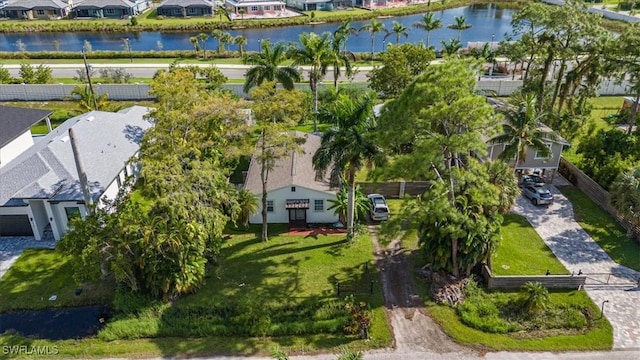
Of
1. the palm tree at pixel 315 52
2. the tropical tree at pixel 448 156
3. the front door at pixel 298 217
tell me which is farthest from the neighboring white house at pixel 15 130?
the tropical tree at pixel 448 156

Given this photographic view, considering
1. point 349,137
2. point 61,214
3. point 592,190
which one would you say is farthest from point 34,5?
point 592,190

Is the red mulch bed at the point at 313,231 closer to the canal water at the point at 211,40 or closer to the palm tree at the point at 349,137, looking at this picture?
the palm tree at the point at 349,137

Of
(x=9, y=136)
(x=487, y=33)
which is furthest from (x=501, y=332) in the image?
(x=487, y=33)

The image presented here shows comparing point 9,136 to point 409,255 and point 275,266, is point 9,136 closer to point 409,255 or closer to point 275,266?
point 275,266

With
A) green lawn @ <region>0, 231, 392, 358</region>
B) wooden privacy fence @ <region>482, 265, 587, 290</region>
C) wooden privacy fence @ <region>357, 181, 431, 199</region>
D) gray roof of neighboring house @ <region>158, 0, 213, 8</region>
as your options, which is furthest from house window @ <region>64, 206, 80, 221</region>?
gray roof of neighboring house @ <region>158, 0, 213, 8</region>

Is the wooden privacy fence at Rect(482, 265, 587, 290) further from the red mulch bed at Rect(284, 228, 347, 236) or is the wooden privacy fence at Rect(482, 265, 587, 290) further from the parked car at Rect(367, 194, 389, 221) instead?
the red mulch bed at Rect(284, 228, 347, 236)
